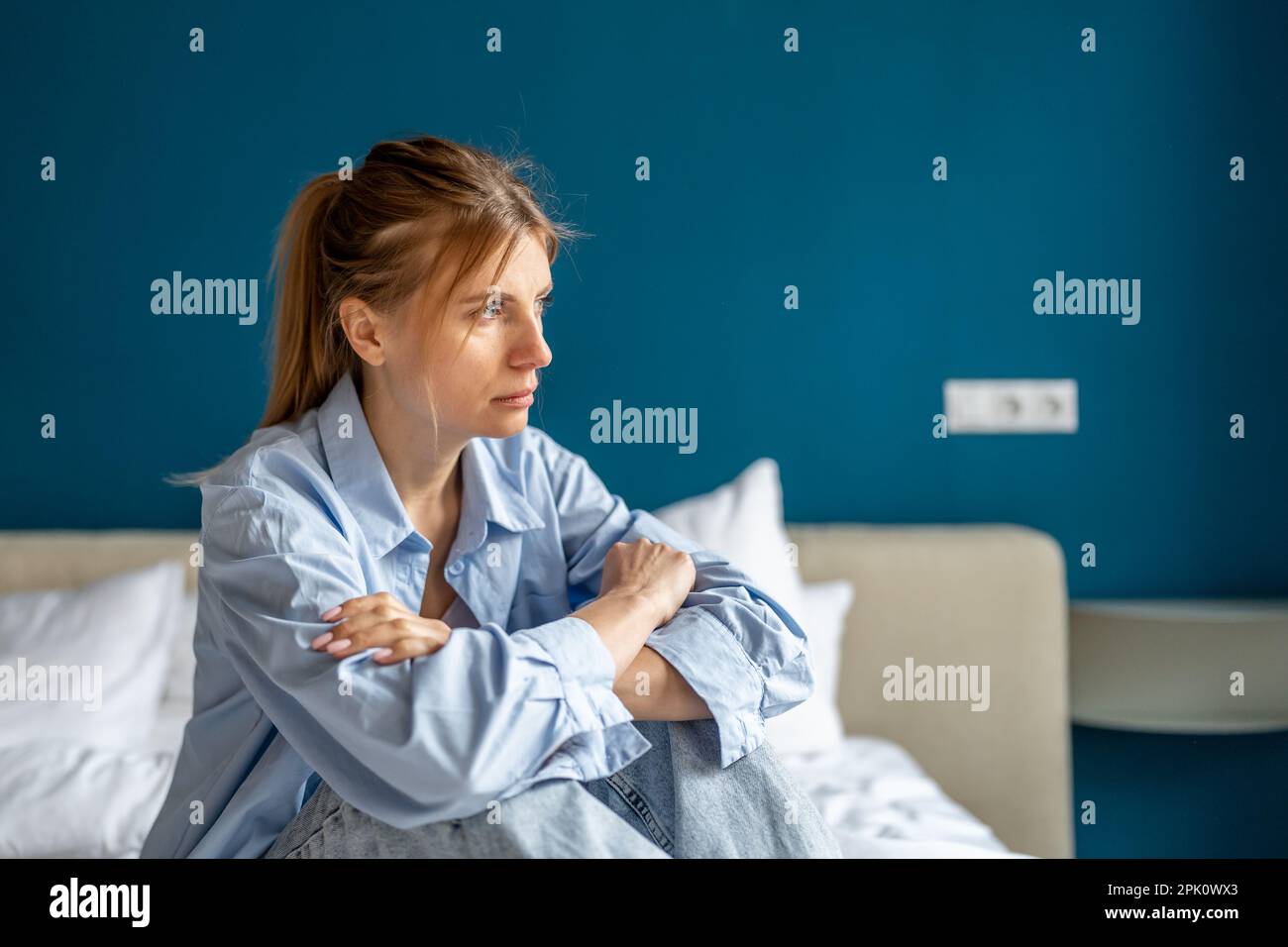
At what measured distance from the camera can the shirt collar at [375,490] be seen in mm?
1249

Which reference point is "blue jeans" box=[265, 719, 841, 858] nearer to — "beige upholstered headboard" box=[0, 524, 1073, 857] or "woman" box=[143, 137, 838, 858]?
"woman" box=[143, 137, 838, 858]

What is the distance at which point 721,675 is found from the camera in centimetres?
113

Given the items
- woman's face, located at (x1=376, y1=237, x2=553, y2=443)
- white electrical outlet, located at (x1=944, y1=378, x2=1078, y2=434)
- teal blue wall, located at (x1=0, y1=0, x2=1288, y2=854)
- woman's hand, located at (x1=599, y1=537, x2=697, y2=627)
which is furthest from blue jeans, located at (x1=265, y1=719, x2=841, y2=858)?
→ white electrical outlet, located at (x1=944, y1=378, x2=1078, y2=434)

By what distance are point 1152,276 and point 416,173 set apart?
167cm

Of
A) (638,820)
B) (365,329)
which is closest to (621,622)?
(638,820)

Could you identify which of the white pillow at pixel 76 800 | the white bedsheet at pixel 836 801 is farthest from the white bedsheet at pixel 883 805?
the white pillow at pixel 76 800

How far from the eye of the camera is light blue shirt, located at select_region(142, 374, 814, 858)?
988 millimetres

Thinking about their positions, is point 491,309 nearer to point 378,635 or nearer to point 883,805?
point 378,635

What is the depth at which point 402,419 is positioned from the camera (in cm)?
129

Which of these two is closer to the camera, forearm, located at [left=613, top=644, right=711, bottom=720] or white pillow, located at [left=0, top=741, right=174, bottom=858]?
forearm, located at [left=613, top=644, right=711, bottom=720]

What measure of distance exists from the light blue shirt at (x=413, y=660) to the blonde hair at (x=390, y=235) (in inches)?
2.6

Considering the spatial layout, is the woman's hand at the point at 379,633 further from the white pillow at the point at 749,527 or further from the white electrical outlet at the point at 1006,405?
the white electrical outlet at the point at 1006,405

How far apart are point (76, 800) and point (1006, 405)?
1741 mm

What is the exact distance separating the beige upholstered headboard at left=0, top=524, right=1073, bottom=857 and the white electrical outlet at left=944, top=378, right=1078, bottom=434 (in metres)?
0.25
